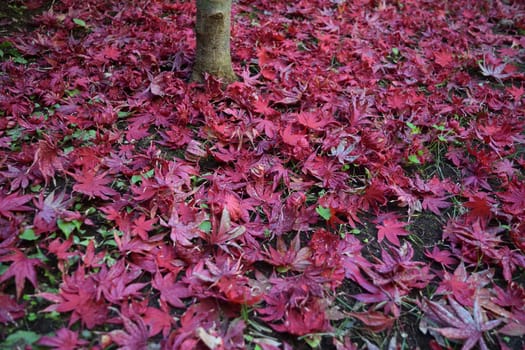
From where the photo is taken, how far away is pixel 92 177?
5.71 feet

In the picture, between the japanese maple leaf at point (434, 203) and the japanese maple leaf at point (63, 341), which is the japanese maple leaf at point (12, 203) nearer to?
the japanese maple leaf at point (63, 341)

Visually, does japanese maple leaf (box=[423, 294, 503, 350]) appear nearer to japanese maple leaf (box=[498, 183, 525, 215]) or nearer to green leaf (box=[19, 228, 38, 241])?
japanese maple leaf (box=[498, 183, 525, 215])

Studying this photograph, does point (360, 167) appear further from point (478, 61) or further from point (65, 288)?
point (478, 61)

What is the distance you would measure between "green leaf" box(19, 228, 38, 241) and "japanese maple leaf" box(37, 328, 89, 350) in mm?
377

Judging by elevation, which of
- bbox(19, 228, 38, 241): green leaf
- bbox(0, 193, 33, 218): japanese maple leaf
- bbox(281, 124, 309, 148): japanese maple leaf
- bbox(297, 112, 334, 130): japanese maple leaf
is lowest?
bbox(19, 228, 38, 241): green leaf

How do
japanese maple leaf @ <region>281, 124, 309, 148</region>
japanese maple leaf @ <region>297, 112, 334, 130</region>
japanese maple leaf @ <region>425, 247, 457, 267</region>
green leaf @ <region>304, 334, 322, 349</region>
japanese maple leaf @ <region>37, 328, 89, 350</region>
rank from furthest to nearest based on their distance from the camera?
1. japanese maple leaf @ <region>297, 112, 334, 130</region>
2. japanese maple leaf @ <region>281, 124, 309, 148</region>
3. japanese maple leaf @ <region>425, 247, 457, 267</region>
4. green leaf @ <region>304, 334, 322, 349</region>
5. japanese maple leaf @ <region>37, 328, 89, 350</region>

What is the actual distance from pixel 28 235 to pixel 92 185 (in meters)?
0.29

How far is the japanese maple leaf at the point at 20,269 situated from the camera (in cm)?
139

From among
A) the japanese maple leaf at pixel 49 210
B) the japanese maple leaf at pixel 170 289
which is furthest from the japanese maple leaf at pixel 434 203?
the japanese maple leaf at pixel 49 210

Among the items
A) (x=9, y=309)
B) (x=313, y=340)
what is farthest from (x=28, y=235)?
(x=313, y=340)

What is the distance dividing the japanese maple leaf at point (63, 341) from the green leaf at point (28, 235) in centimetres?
38

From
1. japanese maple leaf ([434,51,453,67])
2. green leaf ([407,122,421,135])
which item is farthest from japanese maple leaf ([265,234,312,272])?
japanese maple leaf ([434,51,453,67])

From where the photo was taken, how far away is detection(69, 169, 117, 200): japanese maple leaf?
170 centimetres

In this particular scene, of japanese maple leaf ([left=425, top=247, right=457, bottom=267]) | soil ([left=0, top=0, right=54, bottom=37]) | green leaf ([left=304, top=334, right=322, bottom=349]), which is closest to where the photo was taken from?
green leaf ([left=304, top=334, right=322, bottom=349])
